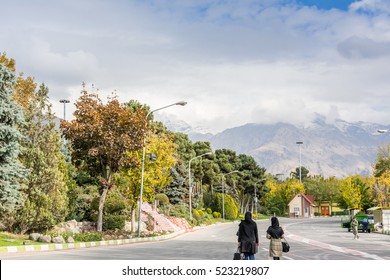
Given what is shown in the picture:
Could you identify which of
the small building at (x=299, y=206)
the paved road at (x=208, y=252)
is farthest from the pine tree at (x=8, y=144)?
the small building at (x=299, y=206)

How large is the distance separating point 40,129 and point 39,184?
3.52m

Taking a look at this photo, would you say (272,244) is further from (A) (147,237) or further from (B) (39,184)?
(A) (147,237)

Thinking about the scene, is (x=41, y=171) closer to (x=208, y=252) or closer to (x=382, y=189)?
(x=208, y=252)

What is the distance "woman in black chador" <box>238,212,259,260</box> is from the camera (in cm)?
1520

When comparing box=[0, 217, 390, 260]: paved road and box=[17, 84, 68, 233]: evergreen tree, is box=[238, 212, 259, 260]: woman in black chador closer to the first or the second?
box=[0, 217, 390, 260]: paved road

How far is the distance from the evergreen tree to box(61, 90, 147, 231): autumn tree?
201 centimetres

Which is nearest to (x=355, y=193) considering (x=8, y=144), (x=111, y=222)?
(x=111, y=222)

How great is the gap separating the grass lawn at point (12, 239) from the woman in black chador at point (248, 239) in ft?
49.8

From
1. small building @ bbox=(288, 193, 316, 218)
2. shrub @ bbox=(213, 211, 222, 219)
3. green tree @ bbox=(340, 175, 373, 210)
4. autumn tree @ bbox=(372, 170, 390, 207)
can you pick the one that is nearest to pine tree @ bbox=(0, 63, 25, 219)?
autumn tree @ bbox=(372, 170, 390, 207)

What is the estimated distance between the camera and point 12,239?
30.1 metres

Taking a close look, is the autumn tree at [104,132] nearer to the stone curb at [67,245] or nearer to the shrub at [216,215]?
the stone curb at [67,245]

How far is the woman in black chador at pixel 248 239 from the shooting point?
49.9ft

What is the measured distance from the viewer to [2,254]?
904 inches

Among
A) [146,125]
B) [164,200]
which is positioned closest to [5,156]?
[146,125]
